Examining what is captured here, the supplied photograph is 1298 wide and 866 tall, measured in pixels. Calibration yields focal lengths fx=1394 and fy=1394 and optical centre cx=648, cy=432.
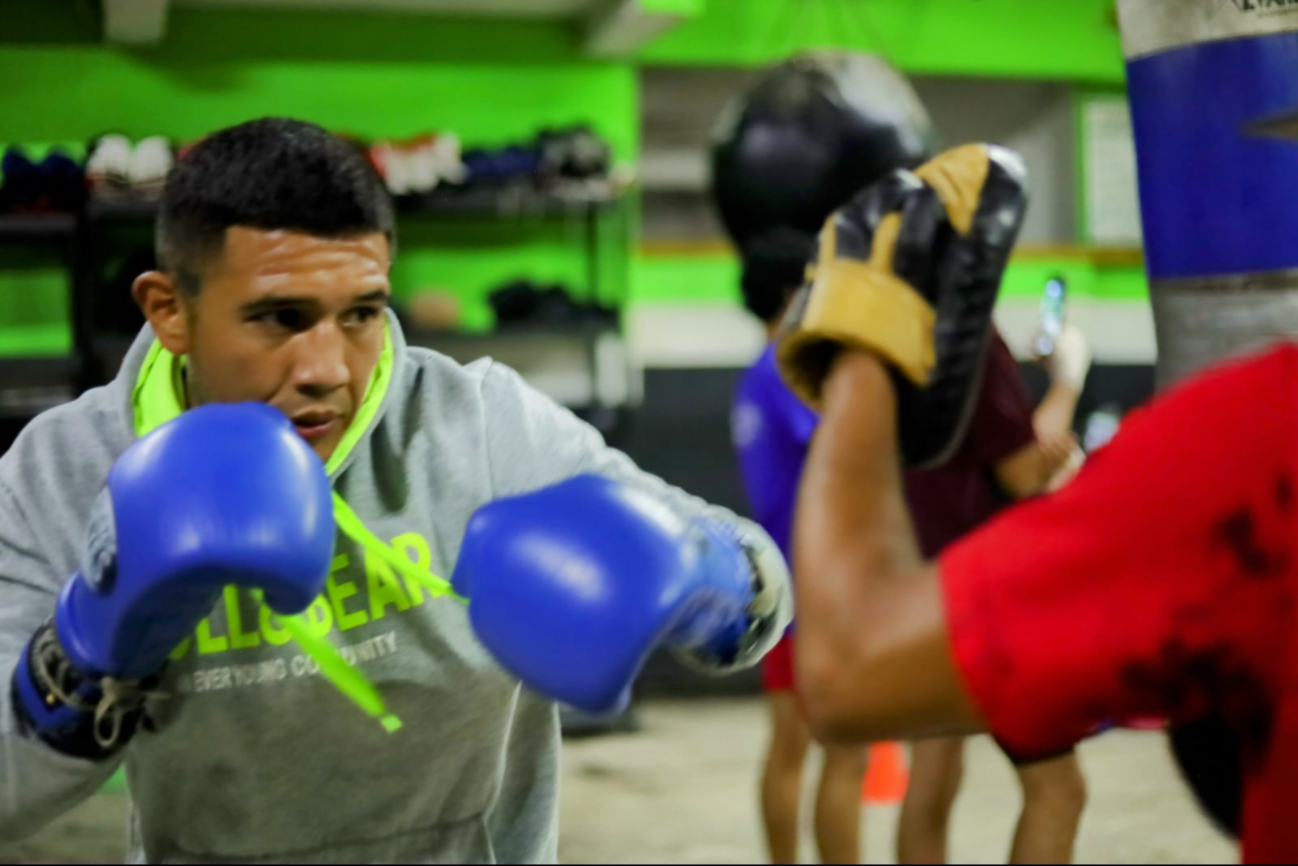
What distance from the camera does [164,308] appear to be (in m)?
1.24

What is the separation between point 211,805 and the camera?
4.16 feet

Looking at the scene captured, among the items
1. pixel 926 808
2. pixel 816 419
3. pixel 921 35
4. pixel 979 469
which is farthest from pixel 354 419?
pixel 921 35

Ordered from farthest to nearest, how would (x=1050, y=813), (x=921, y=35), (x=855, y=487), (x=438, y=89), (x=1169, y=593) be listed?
(x=921, y=35), (x=438, y=89), (x=1050, y=813), (x=855, y=487), (x=1169, y=593)

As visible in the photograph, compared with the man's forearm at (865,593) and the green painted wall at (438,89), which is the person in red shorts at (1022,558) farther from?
the green painted wall at (438,89)

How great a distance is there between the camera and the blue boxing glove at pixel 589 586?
942 mm

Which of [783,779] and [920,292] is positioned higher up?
[920,292]

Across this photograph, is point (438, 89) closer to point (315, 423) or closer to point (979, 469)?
point (979, 469)

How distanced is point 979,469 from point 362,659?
1.35 metres

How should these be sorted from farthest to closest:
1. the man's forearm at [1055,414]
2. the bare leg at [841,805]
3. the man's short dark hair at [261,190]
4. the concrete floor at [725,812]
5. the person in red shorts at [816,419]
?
the concrete floor at [725,812], the bare leg at [841,805], the man's forearm at [1055,414], the person in red shorts at [816,419], the man's short dark hair at [261,190]

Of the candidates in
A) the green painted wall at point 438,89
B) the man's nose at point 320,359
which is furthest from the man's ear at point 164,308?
the green painted wall at point 438,89

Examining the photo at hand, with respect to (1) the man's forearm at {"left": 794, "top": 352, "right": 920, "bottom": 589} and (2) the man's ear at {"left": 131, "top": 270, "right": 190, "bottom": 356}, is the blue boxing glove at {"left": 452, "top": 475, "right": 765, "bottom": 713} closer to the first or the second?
(1) the man's forearm at {"left": 794, "top": 352, "right": 920, "bottom": 589}

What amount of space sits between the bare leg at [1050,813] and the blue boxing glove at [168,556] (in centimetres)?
150

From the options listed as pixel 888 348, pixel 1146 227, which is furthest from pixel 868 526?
pixel 1146 227

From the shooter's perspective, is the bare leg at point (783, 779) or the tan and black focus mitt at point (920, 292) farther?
the bare leg at point (783, 779)
